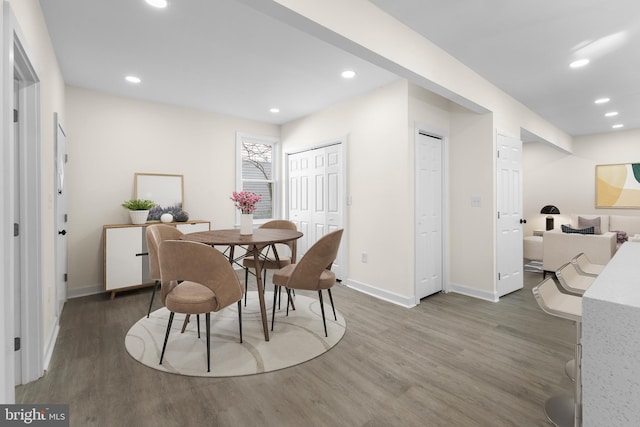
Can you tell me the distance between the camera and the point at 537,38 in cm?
258

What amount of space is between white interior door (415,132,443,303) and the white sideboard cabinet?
3.28 meters

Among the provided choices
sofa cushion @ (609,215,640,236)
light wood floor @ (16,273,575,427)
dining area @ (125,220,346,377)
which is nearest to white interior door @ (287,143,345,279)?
dining area @ (125,220,346,377)

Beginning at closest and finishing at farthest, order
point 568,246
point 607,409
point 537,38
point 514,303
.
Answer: point 607,409 < point 537,38 < point 514,303 < point 568,246

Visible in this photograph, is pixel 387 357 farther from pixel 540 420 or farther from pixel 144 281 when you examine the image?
pixel 144 281

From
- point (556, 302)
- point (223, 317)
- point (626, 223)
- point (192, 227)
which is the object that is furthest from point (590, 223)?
point (192, 227)

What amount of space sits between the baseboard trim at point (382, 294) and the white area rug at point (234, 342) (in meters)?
0.74

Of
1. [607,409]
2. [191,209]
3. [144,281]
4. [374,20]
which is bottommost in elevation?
[144,281]

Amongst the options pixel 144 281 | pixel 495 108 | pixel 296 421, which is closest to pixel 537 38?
pixel 495 108

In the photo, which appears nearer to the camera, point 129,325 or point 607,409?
point 607,409

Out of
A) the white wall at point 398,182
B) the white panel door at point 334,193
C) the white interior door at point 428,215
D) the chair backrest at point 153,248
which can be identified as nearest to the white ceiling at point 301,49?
the white wall at point 398,182

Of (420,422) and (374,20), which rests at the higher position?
(374,20)

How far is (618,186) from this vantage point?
619 centimetres

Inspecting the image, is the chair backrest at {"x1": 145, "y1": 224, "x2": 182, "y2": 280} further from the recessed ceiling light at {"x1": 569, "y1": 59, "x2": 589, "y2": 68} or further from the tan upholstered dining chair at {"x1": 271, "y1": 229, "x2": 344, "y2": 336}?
the recessed ceiling light at {"x1": 569, "y1": 59, "x2": 589, "y2": 68}

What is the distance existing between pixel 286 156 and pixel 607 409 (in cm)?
487
